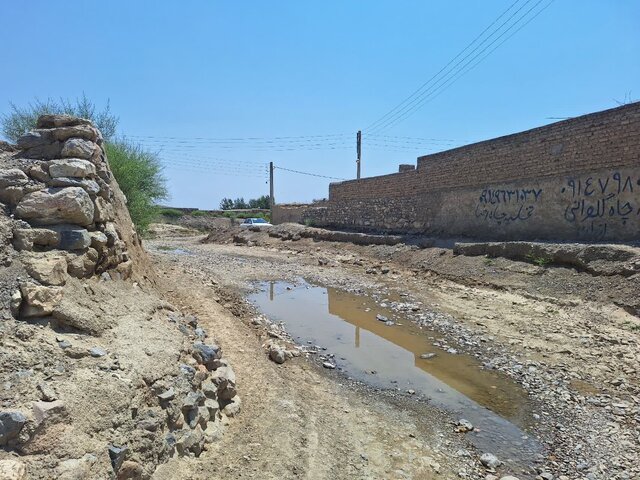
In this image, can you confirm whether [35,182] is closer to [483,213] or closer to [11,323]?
[11,323]

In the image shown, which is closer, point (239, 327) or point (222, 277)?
point (239, 327)

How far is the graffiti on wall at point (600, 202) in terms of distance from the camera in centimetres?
969

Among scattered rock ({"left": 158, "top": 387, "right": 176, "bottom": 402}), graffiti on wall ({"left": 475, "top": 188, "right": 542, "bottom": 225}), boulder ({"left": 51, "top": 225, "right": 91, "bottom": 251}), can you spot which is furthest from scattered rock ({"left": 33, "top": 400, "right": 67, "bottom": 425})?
graffiti on wall ({"left": 475, "top": 188, "right": 542, "bottom": 225})

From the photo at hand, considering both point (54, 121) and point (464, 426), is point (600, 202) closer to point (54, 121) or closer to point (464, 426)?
point (464, 426)

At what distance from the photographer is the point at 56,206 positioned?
13.7ft

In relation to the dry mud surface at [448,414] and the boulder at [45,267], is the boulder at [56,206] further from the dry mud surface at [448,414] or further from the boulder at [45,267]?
the dry mud surface at [448,414]

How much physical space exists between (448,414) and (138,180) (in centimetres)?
1284

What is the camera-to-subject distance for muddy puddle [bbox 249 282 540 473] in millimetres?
4570

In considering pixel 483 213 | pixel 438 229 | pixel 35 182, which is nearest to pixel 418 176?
pixel 438 229

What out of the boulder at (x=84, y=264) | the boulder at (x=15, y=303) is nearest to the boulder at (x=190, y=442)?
the boulder at (x=15, y=303)

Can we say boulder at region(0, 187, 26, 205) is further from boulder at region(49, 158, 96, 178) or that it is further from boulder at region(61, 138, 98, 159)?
boulder at region(61, 138, 98, 159)

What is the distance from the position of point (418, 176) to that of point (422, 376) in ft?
40.7

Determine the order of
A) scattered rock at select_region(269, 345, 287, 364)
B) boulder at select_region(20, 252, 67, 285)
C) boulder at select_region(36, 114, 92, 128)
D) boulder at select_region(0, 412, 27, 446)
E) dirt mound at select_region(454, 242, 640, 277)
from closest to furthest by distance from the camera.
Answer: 1. boulder at select_region(0, 412, 27, 446)
2. boulder at select_region(20, 252, 67, 285)
3. boulder at select_region(36, 114, 92, 128)
4. scattered rock at select_region(269, 345, 287, 364)
5. dirt mound at select_region(454, 242, 640, 277)

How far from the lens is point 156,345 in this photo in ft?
12.8
